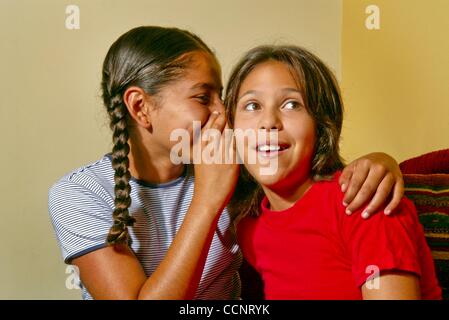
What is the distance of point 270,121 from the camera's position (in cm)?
90

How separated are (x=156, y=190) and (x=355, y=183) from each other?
447mm

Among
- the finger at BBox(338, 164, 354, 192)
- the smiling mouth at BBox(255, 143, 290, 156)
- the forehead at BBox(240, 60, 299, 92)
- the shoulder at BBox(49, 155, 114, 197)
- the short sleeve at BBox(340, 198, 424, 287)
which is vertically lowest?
the short sleeve at BBox(340, 198, 424, 287)

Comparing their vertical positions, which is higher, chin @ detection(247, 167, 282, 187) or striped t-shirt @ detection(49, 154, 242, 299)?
chin @ detection(247, 167, 282, 187)

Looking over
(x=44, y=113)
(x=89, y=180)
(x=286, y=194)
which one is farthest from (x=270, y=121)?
(x=44, y=113)

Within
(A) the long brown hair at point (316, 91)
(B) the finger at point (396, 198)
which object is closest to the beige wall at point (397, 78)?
(A) the long brown hair at point (316, 91)

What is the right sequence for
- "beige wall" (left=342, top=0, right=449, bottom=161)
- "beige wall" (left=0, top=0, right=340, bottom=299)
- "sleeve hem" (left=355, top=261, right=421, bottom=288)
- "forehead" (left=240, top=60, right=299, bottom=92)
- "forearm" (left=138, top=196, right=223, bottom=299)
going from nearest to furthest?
1. "sleeve hem" (left=355, top=261, right=421, bottom=288)
2. "forearm" (left=138, top=196, right=223, bottom=299)
3. "forehead" (left=240, top=60, right=299, bottom=92)
4. "beige wall" (left=342, top=0, right=449, bottom=161)
5. "beige wall" (left=0, top=0, right=340, bottom=299)

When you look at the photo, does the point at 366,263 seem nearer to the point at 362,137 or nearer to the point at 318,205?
the point at 318,205

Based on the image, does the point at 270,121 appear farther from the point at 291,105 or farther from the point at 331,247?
the point at 331,247

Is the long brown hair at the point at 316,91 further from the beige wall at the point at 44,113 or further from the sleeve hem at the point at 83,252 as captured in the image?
the beige wall at the point at 44,113

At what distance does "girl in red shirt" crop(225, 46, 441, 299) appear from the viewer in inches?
30.4

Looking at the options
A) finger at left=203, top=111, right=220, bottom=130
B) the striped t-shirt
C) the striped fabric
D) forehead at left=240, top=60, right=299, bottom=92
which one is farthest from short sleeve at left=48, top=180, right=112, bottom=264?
the striped fabric

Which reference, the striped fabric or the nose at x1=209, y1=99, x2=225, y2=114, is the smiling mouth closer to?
the nose at x1=209, y1=99, x2=225, y2=114

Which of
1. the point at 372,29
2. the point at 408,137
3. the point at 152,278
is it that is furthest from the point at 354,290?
the point at 372,29

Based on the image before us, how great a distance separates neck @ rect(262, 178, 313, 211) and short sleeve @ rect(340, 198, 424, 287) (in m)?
0.16
